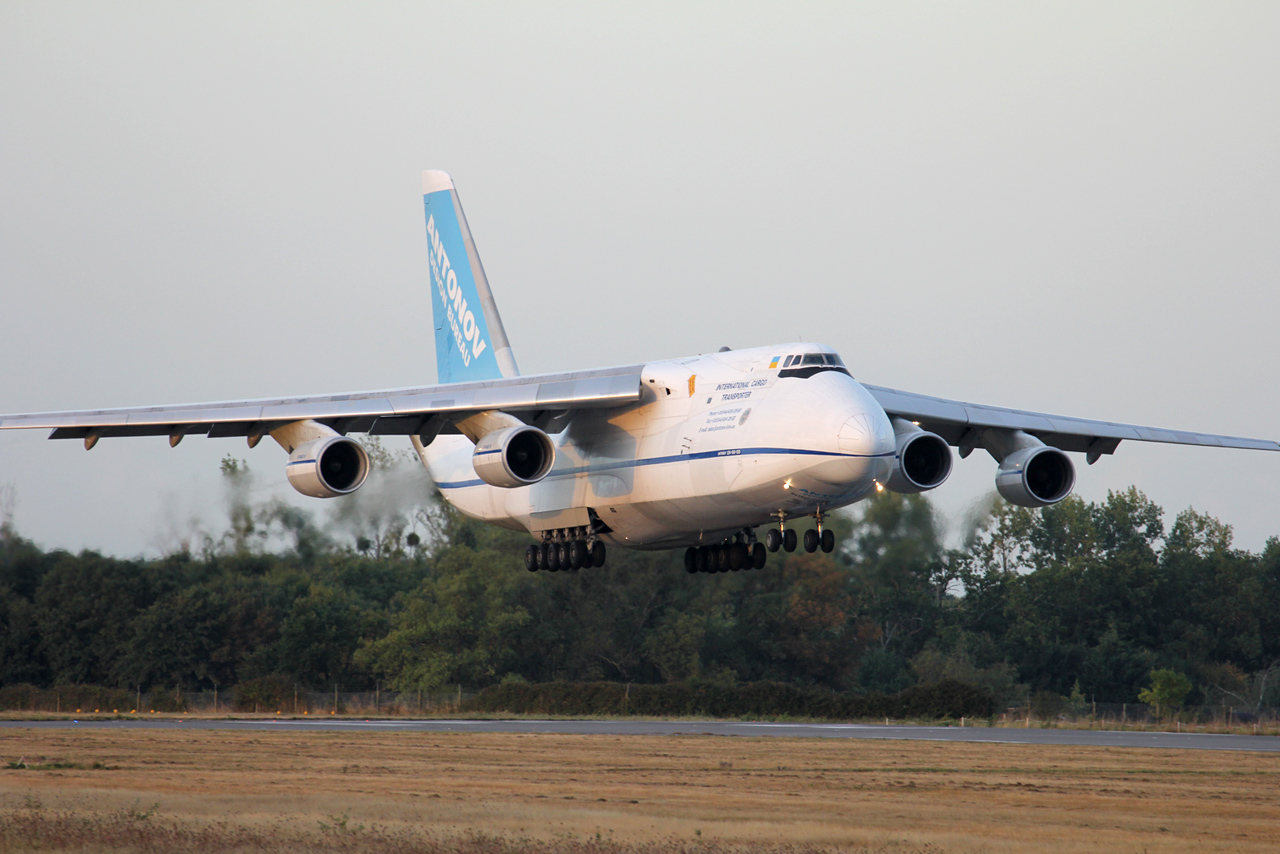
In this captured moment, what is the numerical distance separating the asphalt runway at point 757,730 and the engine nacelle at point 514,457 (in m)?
9.17

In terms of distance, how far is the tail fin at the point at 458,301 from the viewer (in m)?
27.4

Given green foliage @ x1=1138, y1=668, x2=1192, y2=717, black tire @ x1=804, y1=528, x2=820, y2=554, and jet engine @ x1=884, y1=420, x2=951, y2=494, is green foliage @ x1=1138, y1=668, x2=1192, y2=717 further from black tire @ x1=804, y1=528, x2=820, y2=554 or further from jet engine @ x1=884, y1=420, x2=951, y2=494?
black tire @ x1=804, y1=528, x2=820, y2=554

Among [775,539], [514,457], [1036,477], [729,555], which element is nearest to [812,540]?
[775,539]

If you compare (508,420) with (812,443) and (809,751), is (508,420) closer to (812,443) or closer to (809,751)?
(812,443)

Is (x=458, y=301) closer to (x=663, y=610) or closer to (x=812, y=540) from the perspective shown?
(x=812, y=540)

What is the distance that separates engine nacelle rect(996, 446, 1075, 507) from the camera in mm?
22312

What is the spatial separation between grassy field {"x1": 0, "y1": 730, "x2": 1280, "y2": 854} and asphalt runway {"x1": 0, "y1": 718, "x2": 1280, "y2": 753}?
2407 millimetres

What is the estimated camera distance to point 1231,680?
156 ft

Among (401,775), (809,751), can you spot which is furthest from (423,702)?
A: (401,775)

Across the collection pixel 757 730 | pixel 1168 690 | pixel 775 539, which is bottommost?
pixel 757 730

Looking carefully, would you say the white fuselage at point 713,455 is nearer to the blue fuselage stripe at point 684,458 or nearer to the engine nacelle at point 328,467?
the blue fuselage stripe at point 684,458

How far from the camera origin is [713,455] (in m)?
19.7

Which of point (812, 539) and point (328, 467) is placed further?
point (328, 467)

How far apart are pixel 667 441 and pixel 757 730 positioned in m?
11.6
